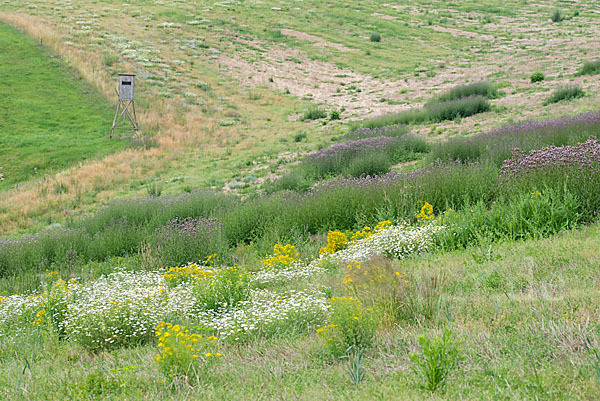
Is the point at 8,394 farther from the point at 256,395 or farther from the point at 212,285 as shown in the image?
the point at 212,285

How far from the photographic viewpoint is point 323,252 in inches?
299

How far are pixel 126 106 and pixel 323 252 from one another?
19.3 m

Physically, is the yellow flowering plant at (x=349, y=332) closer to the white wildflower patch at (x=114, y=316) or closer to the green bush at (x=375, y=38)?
the white wildflower patch at (x=114, y=316)

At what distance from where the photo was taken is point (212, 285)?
224 inches

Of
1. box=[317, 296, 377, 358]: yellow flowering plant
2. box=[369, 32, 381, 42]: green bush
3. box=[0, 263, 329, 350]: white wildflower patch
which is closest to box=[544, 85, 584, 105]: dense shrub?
box=[0, 263, 329, 350]: white wildflower patch

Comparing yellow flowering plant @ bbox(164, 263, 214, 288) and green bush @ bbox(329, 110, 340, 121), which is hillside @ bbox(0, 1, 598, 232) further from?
yellow flowering plant @ bbox(164, 263, 214, 288)

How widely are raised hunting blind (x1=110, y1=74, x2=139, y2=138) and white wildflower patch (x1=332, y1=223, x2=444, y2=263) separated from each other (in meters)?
17.9

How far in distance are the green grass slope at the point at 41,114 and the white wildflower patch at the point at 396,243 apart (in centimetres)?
1575

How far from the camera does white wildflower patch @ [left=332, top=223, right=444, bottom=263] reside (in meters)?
6.38

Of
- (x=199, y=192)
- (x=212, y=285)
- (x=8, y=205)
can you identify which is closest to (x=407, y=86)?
(x=199, y=192)

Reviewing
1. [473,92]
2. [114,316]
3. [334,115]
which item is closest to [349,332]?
[114,316]

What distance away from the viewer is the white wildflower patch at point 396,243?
6.38 meters

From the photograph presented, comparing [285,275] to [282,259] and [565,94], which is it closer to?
[282,259]

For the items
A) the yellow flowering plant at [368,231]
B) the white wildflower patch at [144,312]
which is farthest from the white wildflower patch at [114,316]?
A: the yellow flowering plant at [368,231]
